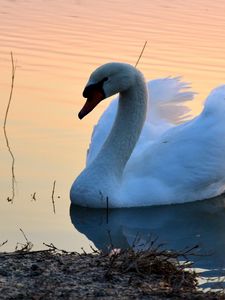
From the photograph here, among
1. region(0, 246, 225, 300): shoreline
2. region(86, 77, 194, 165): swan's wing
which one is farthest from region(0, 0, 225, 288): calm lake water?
region(0, 246, 225, 300): shoreline

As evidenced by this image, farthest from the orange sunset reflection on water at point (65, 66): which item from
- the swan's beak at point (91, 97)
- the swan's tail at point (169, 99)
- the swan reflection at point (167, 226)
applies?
the swan's tail at point (169, 99)

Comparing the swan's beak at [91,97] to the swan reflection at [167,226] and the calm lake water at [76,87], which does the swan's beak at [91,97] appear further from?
the swan reflection at [167,226]

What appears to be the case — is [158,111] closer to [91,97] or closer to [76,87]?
[76,87]

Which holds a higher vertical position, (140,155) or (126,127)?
(126,127)

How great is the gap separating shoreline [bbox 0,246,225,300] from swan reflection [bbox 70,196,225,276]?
0.98 metres

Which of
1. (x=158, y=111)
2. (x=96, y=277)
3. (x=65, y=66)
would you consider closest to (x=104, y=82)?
(x=158, y=111)

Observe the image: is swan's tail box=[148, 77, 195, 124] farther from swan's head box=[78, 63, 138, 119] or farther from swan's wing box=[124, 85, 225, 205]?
swan's head box=[78, 63, 138, 119]

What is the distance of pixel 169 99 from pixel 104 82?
53.6 inches

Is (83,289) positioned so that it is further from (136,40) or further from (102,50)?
(136,40)

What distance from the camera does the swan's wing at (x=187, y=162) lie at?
8820mm

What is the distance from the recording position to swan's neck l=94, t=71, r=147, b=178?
8.96m

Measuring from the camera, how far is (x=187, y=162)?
895 cm

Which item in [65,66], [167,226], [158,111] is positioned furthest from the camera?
A: [65,66]

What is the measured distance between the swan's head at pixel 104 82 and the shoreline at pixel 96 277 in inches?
108
